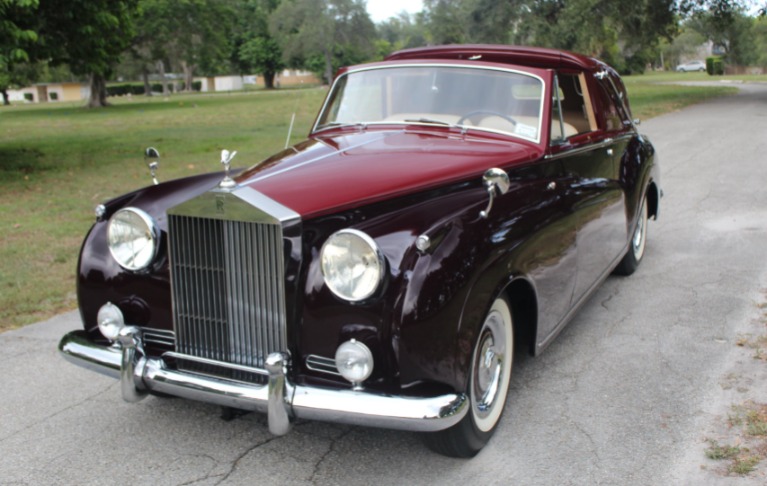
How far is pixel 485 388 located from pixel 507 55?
2456 millimetres

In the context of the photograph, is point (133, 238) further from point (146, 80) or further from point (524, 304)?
point (146, 80)

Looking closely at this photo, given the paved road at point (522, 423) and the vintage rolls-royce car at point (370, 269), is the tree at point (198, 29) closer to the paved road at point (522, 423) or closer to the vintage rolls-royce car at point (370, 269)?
the paved road at point (522, 423)

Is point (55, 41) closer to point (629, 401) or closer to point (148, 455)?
point (148, 455)

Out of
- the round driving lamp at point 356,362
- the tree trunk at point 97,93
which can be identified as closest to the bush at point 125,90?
the tree trunk at point 97,93

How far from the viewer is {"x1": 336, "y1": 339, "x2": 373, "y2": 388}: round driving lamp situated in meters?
2.87

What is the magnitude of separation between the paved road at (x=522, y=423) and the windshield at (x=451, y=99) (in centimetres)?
145

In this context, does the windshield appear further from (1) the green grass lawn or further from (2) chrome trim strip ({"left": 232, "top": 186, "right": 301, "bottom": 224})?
(2) chrome trim strip ({"left": 232, "top": 186, "right": 301, "bottom": 224})

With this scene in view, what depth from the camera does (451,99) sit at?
4.40 meters

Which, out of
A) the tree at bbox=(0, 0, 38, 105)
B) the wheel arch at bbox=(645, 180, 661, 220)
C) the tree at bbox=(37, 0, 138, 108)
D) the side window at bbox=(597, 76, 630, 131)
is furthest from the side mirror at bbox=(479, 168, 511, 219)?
the tree at bbox=(37, 0, 138, 108)

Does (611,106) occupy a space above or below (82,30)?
below

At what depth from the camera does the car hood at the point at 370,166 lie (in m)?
3.21

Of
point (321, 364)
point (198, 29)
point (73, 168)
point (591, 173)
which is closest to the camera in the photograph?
point (321, 364)

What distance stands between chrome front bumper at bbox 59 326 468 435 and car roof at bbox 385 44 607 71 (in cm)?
268

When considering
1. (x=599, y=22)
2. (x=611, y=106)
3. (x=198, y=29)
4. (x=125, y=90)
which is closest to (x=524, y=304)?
(x=611, y=106)
